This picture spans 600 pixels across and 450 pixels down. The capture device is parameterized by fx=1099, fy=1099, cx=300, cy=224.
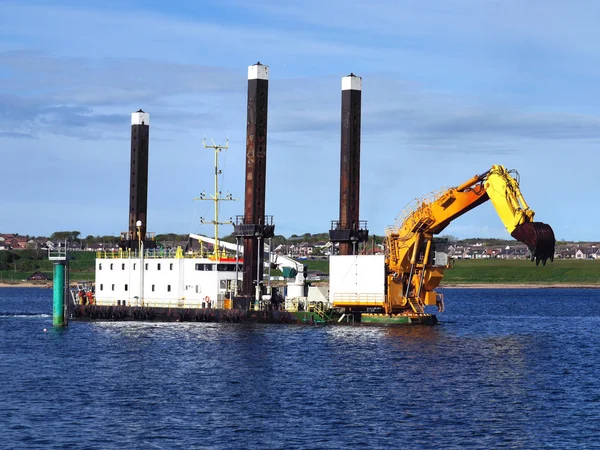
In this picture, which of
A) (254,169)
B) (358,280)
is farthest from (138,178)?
(358,280)

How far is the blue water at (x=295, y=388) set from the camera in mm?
33781

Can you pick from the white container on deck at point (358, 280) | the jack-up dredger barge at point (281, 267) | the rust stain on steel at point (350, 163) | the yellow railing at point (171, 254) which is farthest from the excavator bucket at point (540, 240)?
the yellow railing at point (171, 254)

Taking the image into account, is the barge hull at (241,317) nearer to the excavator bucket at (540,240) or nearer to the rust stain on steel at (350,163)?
the rust stain on steel at (350,163)

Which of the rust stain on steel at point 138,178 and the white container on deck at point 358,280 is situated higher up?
the rust stain on steel at point 138,178

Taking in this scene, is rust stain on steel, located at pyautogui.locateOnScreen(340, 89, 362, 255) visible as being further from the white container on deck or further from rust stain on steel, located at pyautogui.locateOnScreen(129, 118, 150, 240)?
rust stain on steel, located at pyautogui.locateOnScreen(129, 118, 150, 240)

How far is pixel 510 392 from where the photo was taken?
42438 mm

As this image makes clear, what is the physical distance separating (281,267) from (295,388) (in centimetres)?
3101

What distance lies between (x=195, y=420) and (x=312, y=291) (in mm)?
33281

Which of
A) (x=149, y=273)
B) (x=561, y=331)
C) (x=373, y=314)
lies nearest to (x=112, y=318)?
(x=149, y=273)

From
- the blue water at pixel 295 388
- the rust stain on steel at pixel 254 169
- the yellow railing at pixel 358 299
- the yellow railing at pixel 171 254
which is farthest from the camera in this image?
the yellow railing at pixel 171 254

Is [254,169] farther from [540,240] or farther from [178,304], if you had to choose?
[540,240]

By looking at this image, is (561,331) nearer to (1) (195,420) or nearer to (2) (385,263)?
(2) (385,263)

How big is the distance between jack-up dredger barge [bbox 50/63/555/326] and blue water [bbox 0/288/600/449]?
1.42 m

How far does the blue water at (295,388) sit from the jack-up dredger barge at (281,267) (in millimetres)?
1420
